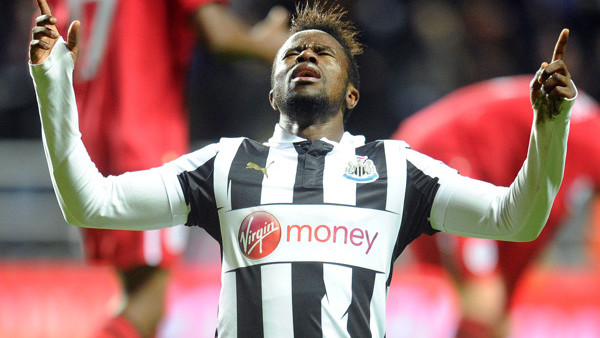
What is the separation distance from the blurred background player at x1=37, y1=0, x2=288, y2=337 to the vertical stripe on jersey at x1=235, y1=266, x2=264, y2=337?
0.79 m

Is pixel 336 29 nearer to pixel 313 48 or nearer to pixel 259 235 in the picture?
pixel 313 48

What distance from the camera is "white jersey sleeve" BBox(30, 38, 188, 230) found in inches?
77.8

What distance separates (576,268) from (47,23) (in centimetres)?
427

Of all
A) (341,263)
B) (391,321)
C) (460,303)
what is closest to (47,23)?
(341,263)

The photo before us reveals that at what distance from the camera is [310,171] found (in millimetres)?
2211

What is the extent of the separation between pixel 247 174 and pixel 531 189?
677 mm

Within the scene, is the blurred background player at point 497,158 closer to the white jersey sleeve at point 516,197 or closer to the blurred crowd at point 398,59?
the white jersey sleeve at point 516,197

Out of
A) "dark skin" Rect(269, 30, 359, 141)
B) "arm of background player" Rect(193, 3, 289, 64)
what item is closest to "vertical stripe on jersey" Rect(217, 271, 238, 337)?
"dark skin" Rect(269, 30, 359, 141)

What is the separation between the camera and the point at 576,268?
548cm

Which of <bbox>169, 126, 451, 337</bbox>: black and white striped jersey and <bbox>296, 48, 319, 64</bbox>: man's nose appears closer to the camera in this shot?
<bbox>169, 126, 451, 337</bbox>: black and white striped jersey

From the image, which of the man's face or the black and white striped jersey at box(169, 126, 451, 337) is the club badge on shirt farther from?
the man's face

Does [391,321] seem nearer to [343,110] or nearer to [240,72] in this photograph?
[343,110]

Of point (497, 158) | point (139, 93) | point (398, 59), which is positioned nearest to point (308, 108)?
point (139, 93)

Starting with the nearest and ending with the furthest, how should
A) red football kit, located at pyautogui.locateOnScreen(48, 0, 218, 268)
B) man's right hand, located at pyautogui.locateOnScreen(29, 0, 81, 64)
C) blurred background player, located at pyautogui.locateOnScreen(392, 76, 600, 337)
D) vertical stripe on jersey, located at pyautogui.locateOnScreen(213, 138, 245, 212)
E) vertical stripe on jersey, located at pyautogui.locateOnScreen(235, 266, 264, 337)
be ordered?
1. man's right hand, located at pyautogui.locateOnScreen(29, 0, 81, 64)
2. vertical stripe on jersey, located at pyautogui.locateOnScreen(235, 266, 264, 337)
3. vertical stripe on jersey, located at pyautogui.locateOnScreen(213, 138, 245, 212)
4. red football kit, located at pyautogui.locateOnScreen(48, 0, 218, 268)
5. blurred background player, located at pyautogui.locateOnScreen(392, 76, 600, 337)
